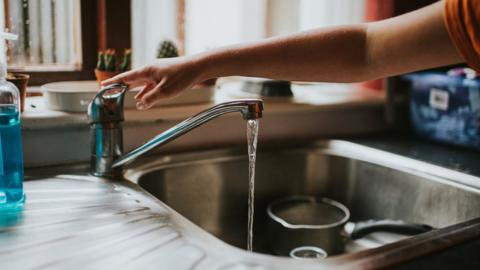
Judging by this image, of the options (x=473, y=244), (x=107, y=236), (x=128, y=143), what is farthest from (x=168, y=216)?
(x=473, y=244)

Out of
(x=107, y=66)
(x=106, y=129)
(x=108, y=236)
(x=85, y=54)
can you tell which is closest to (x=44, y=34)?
(x=85, y=54)

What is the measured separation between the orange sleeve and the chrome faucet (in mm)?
391

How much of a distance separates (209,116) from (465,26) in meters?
A: 0.41

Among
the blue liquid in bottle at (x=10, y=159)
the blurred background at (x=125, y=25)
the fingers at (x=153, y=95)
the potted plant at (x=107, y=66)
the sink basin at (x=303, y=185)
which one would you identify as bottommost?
the sink basin at (x=303, y=185)

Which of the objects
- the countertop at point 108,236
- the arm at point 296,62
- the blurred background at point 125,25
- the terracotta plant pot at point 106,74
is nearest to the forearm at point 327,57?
the arm at point 296,62

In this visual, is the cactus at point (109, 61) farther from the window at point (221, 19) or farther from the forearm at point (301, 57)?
the forearm at point (301, 57)

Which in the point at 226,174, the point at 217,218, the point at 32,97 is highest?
the point at 32,97

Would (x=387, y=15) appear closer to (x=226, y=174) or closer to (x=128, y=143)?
(x=226, y=174)

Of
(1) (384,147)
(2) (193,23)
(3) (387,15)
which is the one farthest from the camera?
(3) (387,15)

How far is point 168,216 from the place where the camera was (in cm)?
86

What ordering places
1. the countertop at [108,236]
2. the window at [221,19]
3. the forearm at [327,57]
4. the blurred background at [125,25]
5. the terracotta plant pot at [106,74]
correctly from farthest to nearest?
the window at [221,19], the blurred background at [125,25], the terracotta plant pot at [106,74], the forearm at [327,57], the countertop at [108,236]

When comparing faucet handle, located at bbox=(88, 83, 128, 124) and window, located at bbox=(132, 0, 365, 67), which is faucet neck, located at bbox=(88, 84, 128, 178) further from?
window, located at bbox=(132, 0, 365, 67)

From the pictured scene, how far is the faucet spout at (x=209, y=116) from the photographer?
849 mm

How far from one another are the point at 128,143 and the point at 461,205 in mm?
699
